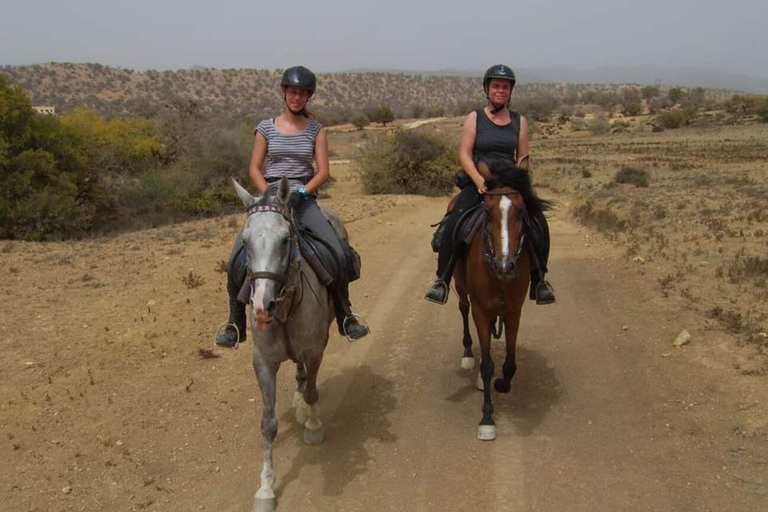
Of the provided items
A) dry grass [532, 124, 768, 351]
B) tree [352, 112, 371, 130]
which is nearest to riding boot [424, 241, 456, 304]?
dry grass [532, 124, 768, 351]

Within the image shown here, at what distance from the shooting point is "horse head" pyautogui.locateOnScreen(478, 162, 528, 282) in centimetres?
495

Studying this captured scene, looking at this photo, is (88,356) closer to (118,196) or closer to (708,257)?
(708,257)

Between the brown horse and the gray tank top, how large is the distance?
66cm

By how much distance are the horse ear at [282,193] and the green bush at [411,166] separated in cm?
1895

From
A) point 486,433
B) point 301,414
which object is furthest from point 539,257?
point 301,414

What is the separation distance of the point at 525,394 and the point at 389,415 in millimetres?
1533

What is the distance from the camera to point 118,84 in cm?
7069

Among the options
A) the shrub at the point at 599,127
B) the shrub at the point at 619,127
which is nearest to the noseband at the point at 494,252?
the shrub at the point at 599,127

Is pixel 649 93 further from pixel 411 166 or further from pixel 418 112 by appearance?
pixel 411 166

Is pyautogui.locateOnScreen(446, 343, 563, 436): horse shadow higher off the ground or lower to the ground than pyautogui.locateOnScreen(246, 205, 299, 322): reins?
lower

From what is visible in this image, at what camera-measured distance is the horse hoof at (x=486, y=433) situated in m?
5.41

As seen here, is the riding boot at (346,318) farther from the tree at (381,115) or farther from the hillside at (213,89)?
the tree at (381,115)

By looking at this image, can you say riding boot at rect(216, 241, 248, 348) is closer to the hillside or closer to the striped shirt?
the striped shirt

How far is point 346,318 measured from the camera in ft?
18.1
